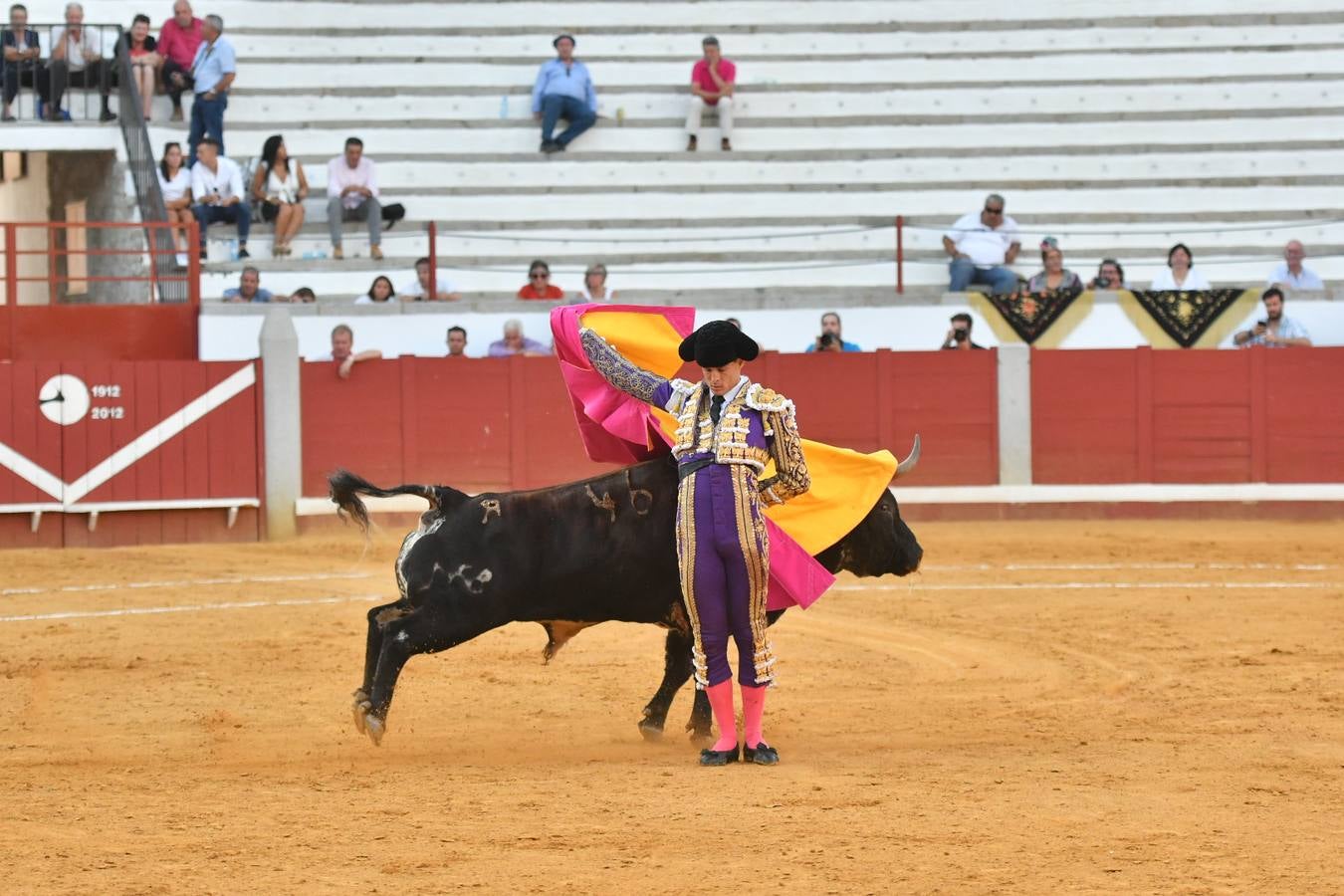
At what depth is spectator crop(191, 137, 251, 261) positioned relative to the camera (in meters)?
14.3

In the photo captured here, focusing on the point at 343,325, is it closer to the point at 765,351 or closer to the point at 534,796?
the point at 765,351

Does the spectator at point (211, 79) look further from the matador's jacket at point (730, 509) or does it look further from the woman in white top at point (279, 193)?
the matador's jacket at point (730, 509)

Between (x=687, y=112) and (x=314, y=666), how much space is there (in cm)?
963

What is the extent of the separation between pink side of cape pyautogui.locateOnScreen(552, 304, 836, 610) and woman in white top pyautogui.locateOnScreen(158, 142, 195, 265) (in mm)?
8932

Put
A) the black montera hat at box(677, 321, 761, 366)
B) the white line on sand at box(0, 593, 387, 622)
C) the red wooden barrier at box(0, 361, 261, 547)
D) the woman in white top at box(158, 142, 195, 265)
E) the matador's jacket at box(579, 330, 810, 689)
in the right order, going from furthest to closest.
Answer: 1. the woman in white top at box(158, 142, 195, 265)
2. the red wooden barrier at box(0, 361, 261, 547)
3. the white line on sand at box(0, 593, 387, 622)
4. the matador's jacket at box(579, 330, 810, 689)
5. the black montera hat at box(677, 321, 761, 366)

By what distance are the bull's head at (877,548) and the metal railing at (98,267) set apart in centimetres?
669

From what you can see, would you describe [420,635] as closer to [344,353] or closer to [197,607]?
[197,607]

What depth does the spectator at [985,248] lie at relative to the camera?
14.2 m

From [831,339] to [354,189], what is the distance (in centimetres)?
409

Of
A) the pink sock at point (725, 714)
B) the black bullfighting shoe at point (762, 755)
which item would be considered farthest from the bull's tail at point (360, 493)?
the black bullfighting shoe at point (762, 755)

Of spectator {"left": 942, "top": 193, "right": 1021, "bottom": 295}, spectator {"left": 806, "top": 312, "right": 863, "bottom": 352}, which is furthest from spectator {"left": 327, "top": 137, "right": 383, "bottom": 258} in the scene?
spectator {"left": 942, "top": 193, "right": 1021, "bottom": 295}

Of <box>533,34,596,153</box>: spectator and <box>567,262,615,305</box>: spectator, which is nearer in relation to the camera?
<box>567,262,615,305</box>: spectator

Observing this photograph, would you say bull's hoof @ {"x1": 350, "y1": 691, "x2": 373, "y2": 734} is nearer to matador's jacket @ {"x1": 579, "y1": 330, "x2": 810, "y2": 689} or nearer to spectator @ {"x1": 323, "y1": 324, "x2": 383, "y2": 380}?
matador's jacket @ {"x1": 579, "y1": 330, "x2": 810, "y2": 689}

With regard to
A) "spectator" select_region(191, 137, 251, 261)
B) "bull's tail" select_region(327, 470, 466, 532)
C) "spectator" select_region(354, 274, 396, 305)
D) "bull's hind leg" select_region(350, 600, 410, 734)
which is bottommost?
"bull's hind leg" select_region(350, 600, 410, 734)
